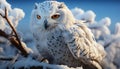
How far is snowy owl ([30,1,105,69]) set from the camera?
1188 mm

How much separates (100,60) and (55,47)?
0.18 m

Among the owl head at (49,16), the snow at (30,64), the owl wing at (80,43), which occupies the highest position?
the owl head at (49,16)

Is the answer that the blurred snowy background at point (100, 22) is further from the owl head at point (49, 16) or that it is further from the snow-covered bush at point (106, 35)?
the owl head at point (49, 16)

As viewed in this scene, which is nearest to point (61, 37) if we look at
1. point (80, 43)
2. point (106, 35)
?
point (80, 43)

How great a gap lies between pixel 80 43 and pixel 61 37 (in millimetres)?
70

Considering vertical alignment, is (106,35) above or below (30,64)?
above

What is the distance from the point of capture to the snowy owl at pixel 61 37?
1.19 meters

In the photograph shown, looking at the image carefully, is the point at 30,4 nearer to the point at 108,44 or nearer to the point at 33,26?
the point at 33,26

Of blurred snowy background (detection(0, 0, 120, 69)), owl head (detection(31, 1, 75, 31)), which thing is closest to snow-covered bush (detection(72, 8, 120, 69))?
blurred snowy background (detection(0, 0, 120, 69))

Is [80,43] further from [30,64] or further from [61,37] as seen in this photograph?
[30,64]

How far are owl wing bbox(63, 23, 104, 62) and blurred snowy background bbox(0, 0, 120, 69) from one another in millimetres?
132

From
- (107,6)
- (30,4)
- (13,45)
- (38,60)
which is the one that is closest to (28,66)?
(38,60)

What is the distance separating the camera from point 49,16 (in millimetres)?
1166

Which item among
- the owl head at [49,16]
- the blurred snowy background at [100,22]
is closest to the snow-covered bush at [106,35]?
the blurred snowy background at [100,22]
